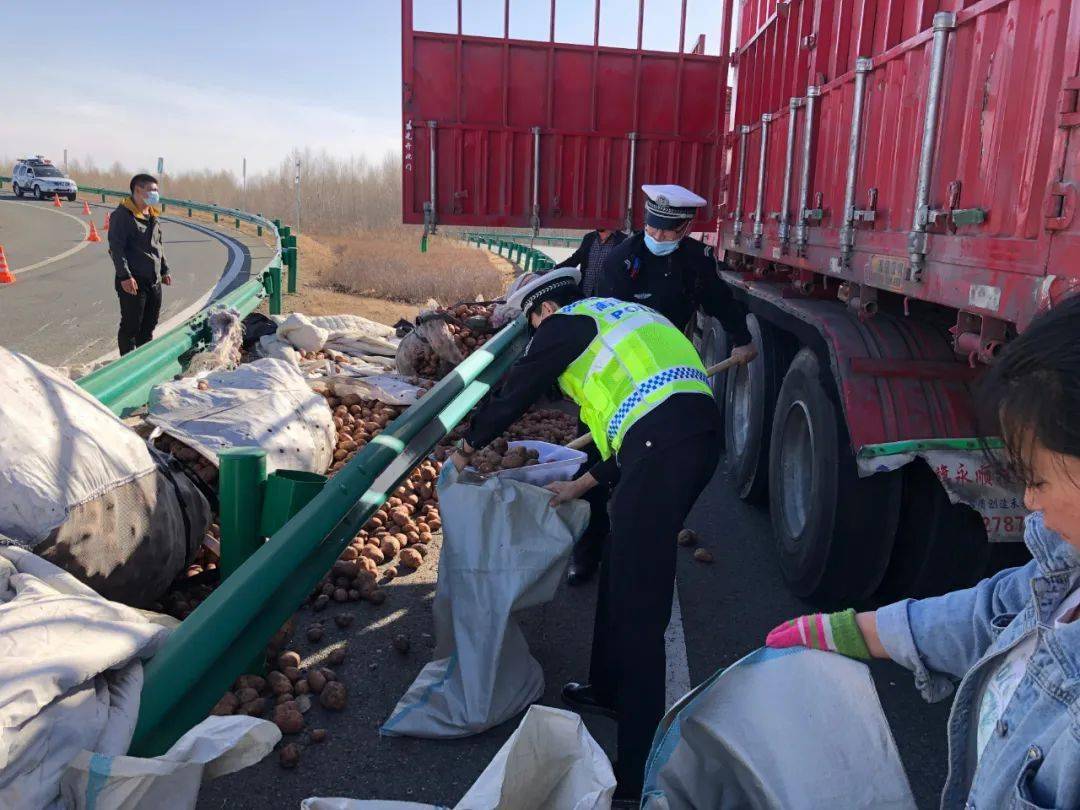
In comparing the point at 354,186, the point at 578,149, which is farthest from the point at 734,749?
the point at 354,186

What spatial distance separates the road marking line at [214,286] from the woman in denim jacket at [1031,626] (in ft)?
23.0

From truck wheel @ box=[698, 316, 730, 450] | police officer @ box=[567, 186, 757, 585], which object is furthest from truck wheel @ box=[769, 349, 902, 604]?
truck wheel @ box=[698, 316, 730, 450]

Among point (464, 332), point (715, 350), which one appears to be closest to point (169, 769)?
point (715, 350)

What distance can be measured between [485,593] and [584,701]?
66cm

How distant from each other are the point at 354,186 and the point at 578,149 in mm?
55320

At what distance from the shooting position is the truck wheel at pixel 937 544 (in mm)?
3697

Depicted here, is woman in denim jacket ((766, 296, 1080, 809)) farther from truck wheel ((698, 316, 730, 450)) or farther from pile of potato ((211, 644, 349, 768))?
truck wheel ((698, 316, 730, 450))

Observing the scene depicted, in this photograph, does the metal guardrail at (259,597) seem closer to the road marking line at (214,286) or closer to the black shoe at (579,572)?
the black shoe at (579,572)

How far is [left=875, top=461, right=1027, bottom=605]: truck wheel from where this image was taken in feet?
12.1

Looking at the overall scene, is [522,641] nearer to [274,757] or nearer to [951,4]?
[274,757]

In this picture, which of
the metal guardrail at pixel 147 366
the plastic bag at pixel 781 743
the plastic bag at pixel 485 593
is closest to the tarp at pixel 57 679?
the plastic bag at pixel 485 593

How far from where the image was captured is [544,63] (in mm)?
7715

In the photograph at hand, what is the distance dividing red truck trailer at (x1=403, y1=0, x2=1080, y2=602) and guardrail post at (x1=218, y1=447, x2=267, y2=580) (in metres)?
2.33

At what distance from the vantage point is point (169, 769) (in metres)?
1.71
